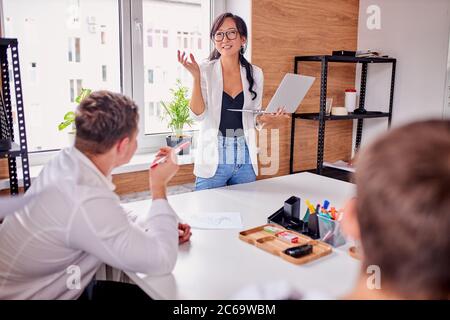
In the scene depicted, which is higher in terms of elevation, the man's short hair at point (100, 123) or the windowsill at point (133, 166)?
the man's short hair at point (100, 123)

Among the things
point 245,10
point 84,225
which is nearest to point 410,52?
point 245,10

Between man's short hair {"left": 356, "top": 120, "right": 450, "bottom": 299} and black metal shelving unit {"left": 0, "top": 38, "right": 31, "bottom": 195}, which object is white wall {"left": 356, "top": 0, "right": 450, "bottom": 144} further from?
man's short hair {"left": 356, "top": 120, "right": 450, "bottom": 299}

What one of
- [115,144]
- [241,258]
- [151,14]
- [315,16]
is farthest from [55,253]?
[315,16]

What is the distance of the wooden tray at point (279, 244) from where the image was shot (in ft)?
3.81

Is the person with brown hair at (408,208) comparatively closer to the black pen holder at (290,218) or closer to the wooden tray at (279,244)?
the wooden tray at (279,244)

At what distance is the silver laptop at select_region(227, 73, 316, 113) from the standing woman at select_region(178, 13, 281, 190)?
2.1 inches

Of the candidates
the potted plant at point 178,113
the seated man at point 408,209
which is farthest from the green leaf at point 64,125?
the seated man at point 408,209

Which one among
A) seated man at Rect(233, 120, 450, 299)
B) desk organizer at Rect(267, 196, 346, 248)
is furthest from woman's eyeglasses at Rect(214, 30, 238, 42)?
seated man at Rect(233, 120, 450, 299)

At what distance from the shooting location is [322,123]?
292 centimetres

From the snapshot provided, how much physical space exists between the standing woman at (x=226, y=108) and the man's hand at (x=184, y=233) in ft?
2.54

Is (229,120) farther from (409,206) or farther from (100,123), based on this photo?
(409,206)

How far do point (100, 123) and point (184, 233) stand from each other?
0.43m

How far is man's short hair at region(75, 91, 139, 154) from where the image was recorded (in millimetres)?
1074

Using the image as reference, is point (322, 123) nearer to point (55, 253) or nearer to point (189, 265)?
point (189, 265)
